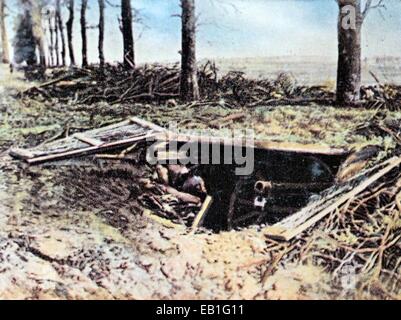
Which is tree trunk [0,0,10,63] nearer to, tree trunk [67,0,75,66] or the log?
tree trunk [67,0,75,66]

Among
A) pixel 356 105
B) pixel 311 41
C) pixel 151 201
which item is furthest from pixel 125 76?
pixel 356 105

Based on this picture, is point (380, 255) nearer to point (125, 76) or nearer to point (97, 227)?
point (97, 227)

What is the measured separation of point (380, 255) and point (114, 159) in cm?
93

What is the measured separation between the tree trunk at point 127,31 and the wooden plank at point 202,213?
1.86 feet

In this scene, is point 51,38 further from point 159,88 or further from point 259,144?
point 259,144

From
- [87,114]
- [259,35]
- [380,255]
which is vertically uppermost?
[259,35]

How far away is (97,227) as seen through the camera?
189cm

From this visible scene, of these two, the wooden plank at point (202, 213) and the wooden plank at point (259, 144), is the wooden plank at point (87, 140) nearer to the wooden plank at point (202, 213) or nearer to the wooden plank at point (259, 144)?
the wooden plank at point (259, 144)

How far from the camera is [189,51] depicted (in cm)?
198

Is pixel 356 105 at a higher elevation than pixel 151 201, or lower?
higher

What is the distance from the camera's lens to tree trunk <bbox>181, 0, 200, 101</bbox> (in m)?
1.97

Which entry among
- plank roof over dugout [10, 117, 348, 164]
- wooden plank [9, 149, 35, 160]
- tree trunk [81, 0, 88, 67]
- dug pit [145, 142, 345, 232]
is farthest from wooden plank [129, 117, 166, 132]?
wooden plank [9, 149, 35, 160]

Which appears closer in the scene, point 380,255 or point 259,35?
point 380,255

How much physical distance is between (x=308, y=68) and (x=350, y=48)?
15 centimetres
